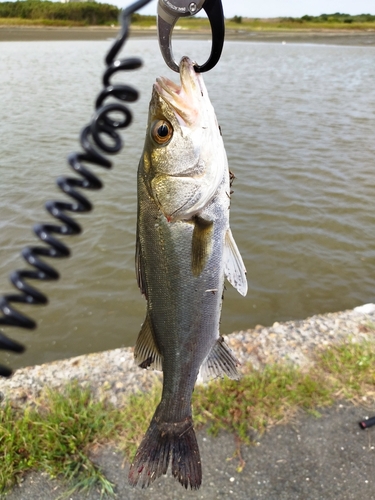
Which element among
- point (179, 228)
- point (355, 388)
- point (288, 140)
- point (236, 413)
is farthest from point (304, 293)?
point (288, 140)

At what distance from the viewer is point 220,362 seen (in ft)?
6.65

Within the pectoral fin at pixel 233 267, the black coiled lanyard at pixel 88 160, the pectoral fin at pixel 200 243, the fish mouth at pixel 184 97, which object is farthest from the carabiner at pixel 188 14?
the pectoral fin at pixel 233 267

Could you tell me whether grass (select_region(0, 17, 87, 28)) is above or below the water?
above

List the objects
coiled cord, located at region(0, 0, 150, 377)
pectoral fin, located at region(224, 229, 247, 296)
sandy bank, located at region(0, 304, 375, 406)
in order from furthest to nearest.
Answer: sandy bank, located at region(0, 304, 375, 406) < pectoral fin, located at region(224, 229, 247, 296) < coiled cord, located at region(0, 0, 150, 377)

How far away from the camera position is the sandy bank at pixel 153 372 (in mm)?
3465

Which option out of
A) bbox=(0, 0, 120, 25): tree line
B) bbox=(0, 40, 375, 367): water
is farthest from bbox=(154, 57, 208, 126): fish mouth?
bbox=(0, 0, 120, 25): tree line

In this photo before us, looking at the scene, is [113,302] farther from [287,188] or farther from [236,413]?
[287,188]

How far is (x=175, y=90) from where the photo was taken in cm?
169

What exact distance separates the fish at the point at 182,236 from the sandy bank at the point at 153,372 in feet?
5.17

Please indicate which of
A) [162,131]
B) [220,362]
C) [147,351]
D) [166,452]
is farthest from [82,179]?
[166,452]

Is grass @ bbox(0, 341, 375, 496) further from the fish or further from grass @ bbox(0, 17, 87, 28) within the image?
grass @ bbox(0, 17, 87, 28)

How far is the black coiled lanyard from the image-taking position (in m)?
1.41

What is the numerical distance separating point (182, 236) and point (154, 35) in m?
39.2

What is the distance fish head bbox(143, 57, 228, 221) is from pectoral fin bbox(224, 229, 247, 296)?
240mm
